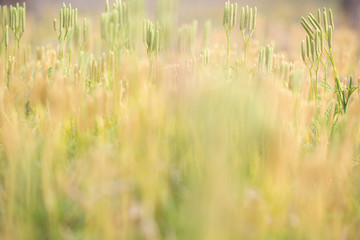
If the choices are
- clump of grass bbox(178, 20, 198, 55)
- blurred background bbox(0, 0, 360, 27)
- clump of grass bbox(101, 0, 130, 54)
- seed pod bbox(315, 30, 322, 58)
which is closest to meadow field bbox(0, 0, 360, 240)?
clump of grass bbox(101, 0, 130, 54)

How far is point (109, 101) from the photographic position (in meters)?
1.60

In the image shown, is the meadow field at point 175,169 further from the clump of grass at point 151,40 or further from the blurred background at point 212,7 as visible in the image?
the blurred background at point 212,7

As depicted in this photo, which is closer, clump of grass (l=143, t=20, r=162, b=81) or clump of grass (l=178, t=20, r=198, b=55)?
clump of grass (l=143, t=20, r=162, b=81)

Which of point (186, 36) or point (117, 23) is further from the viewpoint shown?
point (186, 36)

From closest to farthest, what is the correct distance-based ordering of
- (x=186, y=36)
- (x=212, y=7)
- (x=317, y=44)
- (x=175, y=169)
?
(x=175, y=169)
(x=317, y=44)
(x=186, y=36)
(x=212, y=7)

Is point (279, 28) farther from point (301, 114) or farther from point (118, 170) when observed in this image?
point (118, 170)

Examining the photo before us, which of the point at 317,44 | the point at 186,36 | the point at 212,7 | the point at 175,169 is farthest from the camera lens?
the point at 212,7

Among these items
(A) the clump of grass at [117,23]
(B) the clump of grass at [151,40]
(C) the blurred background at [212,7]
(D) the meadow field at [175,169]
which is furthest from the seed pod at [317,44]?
(C) the blurred background at [212,7]

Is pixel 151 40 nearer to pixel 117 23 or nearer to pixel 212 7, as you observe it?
pixel 117 23

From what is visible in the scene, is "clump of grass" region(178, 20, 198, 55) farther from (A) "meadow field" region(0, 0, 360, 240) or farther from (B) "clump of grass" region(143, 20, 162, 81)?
(A) "meadow field" region(0, 0, 360, 240)

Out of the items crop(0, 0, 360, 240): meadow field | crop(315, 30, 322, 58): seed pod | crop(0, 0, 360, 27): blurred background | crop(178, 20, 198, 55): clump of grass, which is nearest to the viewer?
crop(0, 0, 360, 240): meadow field

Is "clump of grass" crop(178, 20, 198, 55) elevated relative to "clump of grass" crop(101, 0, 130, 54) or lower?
lower

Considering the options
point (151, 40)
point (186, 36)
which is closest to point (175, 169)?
point (151, 40)

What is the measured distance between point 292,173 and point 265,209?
22 cm
